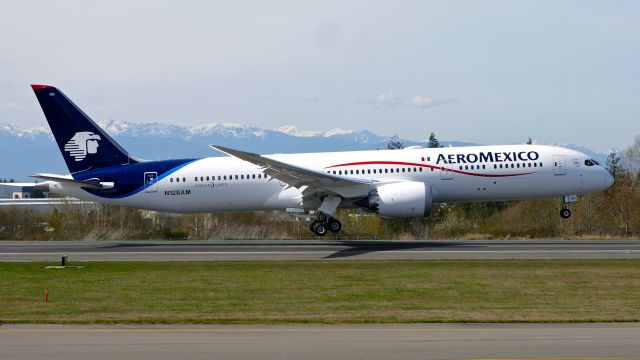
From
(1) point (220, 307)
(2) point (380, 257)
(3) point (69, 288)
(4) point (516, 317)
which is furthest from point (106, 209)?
(4) point (516, 317)

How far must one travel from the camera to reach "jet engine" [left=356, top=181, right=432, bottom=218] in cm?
4109

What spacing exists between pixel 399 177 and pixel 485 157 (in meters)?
4.20

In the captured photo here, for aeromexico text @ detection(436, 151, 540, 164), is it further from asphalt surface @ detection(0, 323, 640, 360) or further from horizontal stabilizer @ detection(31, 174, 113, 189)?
asphalt surface @ detection(0, 323, 640, 360)

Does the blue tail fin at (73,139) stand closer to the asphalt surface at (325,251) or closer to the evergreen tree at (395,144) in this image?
the asphalt surface at (325,251)

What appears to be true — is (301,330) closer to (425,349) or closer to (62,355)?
(425,349)

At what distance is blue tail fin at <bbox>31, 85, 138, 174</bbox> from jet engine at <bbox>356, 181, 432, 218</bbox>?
533 inches

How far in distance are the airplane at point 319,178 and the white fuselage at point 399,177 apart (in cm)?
5

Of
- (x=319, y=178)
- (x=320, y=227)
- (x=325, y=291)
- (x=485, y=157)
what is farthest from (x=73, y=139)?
(x=325, y=291)

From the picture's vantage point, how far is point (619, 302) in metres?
21.8

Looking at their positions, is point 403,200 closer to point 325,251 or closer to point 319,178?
point 319,178

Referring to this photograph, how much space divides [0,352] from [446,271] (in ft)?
57.9

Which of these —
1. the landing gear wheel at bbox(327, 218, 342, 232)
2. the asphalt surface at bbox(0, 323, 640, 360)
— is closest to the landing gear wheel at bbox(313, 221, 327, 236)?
the landing gear wheel at bbox(327, 218, 342, 232)

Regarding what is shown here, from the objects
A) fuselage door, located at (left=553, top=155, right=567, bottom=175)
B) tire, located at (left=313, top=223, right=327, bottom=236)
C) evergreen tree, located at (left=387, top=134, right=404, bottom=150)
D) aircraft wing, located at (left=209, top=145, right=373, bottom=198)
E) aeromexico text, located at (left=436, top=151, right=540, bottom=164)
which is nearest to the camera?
aircraft wing, located at (left=209, top=145, right=373, bottom=198)

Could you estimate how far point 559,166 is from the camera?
4353 cm
